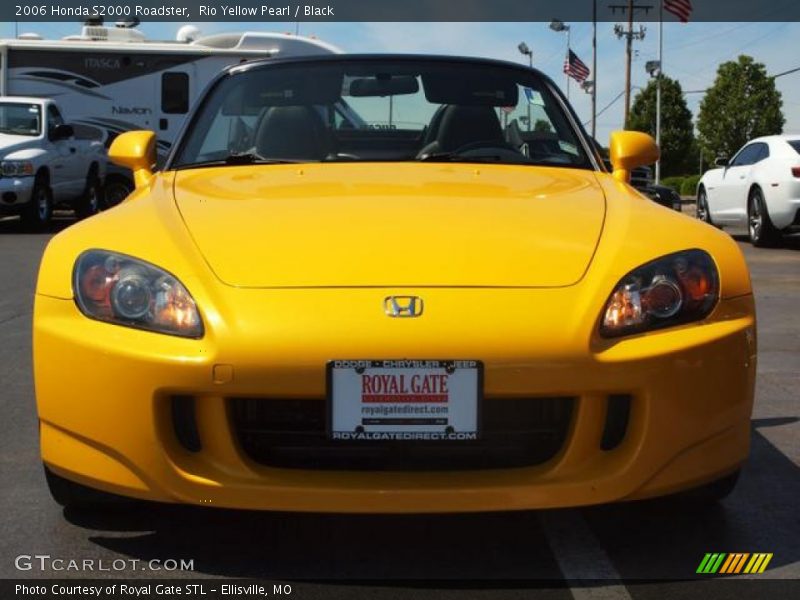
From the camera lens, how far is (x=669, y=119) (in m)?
63.4

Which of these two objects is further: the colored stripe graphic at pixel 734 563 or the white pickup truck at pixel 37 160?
the white pickup truck at pixel 37 160

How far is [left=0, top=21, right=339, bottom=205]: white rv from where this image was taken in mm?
17109

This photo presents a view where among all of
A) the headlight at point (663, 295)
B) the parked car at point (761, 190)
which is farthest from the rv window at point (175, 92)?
the headlight at point (663, 295)

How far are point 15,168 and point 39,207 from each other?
0.77m

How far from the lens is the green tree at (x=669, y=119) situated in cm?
6369

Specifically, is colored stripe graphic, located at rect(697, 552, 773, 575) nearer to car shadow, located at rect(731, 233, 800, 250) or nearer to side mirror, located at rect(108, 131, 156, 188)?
side mirror, located at rect(108, 131, 156, 188)

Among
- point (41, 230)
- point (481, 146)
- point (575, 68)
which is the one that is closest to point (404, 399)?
point (481, 146)

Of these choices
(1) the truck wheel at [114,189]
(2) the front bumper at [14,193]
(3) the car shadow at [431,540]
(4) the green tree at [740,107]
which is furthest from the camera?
(4) the green tree at [740,107]

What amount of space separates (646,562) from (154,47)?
52.0ft

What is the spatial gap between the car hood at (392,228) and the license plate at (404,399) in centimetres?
26

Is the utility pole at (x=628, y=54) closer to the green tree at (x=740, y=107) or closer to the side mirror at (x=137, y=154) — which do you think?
the green tree at (x=740, y=107)

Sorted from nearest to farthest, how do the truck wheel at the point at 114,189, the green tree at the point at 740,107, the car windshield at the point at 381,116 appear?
the car windshield at the point at 381,116 → the truck wheel at the point at 114,189 → the green tree at the point at 740,107

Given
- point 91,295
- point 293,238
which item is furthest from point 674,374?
point 91,295

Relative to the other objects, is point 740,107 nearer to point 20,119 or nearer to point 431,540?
point 20,119
